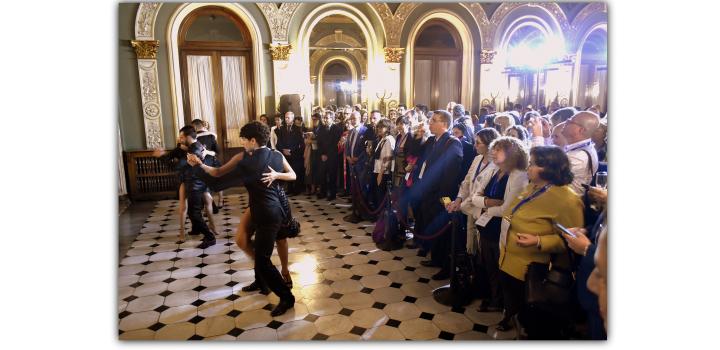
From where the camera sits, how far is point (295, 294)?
379 cm

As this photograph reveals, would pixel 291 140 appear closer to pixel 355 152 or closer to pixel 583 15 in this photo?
pixel 355 152

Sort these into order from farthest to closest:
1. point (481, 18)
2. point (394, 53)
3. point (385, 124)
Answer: point (385, 124) < point (394, 53) < point (481, 18)

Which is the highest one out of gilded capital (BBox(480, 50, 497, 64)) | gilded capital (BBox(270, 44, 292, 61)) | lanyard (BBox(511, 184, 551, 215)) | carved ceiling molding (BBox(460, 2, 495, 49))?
carved ceiling molding (BBox(460, 2, 495, 49))

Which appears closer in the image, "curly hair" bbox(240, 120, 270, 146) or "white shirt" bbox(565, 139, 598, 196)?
"white shirt" bbox(565, 139, 598, 196)

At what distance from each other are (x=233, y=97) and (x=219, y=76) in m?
0.31

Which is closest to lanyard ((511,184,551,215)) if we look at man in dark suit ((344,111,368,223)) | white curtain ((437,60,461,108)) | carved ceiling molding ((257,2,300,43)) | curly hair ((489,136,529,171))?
curly hair ((489,136,529,171))

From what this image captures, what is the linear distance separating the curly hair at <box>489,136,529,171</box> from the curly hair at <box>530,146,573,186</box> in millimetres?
387

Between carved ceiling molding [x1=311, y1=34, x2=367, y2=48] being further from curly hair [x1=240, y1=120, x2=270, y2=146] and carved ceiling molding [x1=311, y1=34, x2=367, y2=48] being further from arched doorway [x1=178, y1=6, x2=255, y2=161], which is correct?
curly hair [x1=240, y1=120, x2=270, y2=146]

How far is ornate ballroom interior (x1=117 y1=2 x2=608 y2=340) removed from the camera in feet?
10.7

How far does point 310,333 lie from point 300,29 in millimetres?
2996

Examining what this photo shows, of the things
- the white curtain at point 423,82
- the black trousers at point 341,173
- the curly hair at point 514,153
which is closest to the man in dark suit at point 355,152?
the black trousers at point 341,173

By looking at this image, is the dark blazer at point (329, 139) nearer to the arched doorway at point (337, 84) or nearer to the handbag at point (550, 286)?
the arched doorway at point (337, 84)

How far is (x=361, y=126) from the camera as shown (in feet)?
20.3

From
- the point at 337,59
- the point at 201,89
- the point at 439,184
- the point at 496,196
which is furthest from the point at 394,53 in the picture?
the point at 496,196
